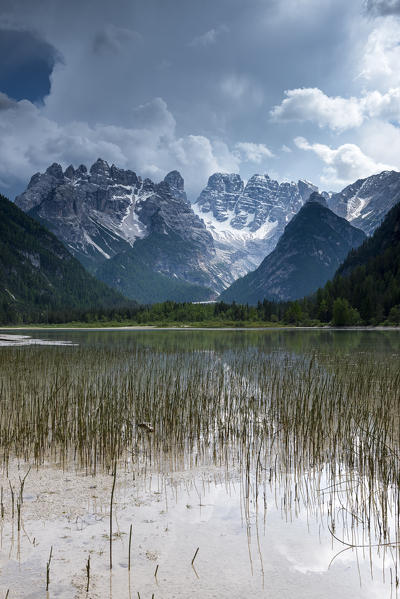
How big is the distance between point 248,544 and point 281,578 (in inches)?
32.1

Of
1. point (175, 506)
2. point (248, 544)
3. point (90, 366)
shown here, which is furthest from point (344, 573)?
point (90, 366)

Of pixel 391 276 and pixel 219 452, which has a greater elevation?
pixel 391 276

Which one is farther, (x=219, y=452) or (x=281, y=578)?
(x=219, y=452)

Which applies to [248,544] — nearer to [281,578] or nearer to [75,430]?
[281,578]

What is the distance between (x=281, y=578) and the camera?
4.93m

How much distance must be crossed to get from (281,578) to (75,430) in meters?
7.17

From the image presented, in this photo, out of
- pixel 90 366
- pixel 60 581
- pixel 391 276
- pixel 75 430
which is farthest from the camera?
pixel 391 276

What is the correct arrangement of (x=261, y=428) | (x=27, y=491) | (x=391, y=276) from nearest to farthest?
(x=27, y=491) → (x=261, y=428) → (x=391, y=276)

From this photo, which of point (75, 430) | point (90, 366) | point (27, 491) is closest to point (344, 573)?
point (27, 491)

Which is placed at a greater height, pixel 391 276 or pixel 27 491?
pixel 391 276

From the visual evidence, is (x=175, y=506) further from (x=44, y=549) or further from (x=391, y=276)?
(x=391, y=276)

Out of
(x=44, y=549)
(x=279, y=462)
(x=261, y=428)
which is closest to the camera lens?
(x=44, y=549)

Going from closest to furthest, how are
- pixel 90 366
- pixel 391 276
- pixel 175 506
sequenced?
pixel 175 506
pixel 90 366
pixel 391 276

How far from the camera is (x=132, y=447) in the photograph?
1002 centimetres
